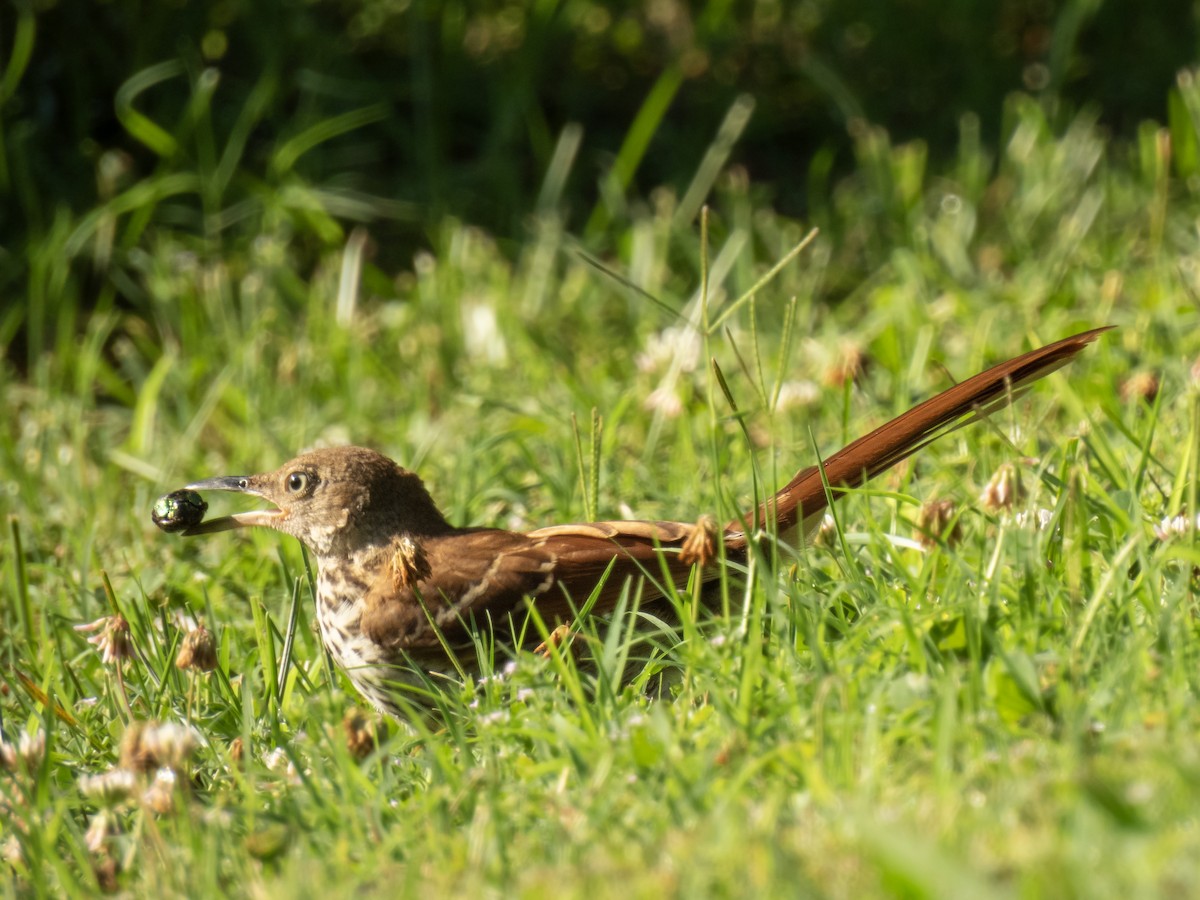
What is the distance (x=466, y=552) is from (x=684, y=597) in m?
0.54

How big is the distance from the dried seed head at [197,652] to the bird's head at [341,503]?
57 cm

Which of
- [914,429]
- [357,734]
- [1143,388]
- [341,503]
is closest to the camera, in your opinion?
[357,734]

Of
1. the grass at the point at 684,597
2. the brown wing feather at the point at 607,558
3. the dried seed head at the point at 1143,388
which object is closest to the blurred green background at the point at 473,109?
the grass at the point at 684,597

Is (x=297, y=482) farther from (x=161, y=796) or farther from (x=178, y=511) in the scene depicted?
(x=161, y=796)

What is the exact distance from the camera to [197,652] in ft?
9.39

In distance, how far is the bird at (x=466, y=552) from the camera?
9.85ft

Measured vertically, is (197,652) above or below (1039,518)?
below

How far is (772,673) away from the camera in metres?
2.53

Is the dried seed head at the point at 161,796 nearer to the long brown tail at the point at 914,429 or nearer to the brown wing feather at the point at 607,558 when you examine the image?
the brown wing feather at the point at 607,558

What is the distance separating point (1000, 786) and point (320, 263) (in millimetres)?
4496

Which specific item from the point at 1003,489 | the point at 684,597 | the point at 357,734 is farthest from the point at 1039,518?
the point at 357,734

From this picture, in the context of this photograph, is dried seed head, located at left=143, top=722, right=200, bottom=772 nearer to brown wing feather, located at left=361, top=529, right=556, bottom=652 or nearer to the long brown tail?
brown wing feather, located at left=361, top=529, right=556, bottom=652

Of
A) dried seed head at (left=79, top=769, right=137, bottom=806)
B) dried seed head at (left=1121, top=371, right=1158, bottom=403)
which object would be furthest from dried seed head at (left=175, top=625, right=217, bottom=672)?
dried seed head at (left=1121, top=371, right=1158, bottom=403)

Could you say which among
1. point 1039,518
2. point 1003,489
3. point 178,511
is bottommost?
point 178,511
